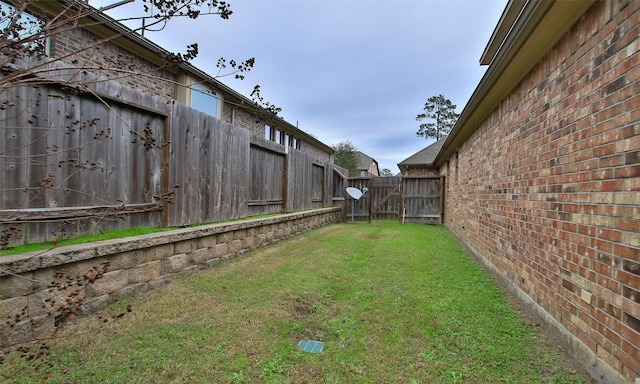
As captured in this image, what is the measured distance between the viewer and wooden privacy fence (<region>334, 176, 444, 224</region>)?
11.5m

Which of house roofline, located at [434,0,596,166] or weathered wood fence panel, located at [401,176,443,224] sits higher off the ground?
house roofline, located at [434,0,596,166]

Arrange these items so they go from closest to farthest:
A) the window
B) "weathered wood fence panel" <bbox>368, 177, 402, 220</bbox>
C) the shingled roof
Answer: the window
"weathered wood fence panel" <bbox>368, 177, 402, 220</bbox>
the shingled roof

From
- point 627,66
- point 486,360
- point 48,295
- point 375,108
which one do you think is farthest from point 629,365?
point 375,108

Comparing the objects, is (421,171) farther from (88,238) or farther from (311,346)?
(88,238)

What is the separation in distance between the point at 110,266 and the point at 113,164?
1133mm

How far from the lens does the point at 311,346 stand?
2.36 meters

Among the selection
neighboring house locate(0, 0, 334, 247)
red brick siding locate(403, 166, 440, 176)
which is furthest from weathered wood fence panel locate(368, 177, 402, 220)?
neighboring house locate(0, 0, 334, 247)

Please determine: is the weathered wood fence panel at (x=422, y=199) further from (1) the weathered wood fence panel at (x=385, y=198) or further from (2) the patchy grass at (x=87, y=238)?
(2) the patchy grass at (x=87, y=238)

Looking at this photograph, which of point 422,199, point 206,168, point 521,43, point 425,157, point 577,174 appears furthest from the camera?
point 425,157

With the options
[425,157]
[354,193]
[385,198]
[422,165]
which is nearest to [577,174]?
[354,193]

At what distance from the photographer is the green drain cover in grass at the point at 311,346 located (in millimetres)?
2295

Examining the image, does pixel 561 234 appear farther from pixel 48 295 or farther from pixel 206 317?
pixel 48 295

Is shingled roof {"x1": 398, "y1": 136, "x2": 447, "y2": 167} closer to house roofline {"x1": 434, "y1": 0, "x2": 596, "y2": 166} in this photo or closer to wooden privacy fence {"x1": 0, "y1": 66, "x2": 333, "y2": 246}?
house roofline {"x1": 434, "y1": 0, "x2": 596, "y2": 166}

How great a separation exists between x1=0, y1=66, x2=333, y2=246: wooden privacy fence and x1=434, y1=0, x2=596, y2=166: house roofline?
3008 mm
